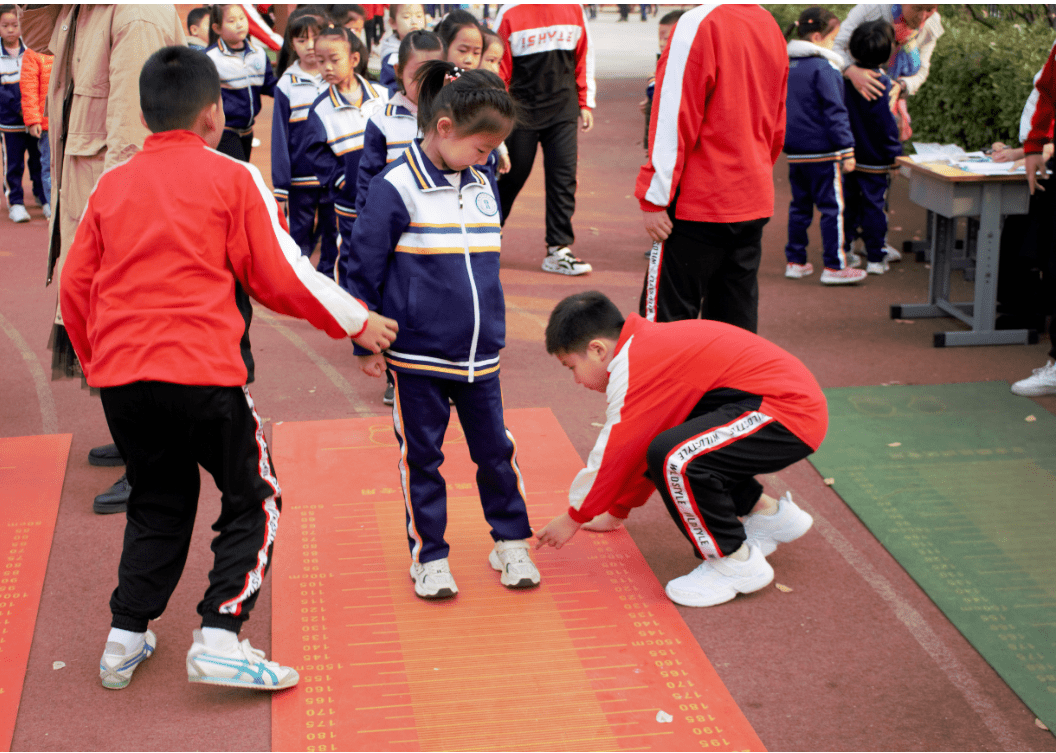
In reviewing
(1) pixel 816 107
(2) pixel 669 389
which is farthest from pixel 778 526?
(1) pixel 816 107

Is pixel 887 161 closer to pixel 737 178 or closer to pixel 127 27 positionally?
pixel 737 178

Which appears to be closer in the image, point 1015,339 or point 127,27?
point 127,27

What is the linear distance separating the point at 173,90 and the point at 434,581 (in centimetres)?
175

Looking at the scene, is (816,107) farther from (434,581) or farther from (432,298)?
(434,581)

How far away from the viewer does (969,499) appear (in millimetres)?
4219

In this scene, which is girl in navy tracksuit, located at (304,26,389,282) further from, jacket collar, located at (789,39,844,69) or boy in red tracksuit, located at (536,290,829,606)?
jacket collar, located at (789,39,844,69)

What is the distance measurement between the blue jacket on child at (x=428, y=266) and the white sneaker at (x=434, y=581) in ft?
2.20

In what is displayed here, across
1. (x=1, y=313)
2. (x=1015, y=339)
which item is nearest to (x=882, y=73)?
(x=1015, y=339)

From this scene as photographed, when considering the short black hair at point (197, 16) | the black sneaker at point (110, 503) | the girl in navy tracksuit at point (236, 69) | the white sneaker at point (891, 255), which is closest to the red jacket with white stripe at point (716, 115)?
the black sneaker at point (110, 503)

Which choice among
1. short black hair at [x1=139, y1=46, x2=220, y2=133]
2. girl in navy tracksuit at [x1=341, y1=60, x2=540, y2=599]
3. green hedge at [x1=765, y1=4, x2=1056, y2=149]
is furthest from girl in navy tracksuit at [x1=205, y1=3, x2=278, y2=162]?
green hedge at [x1=765, y1=4, x2=1056, y2=149]

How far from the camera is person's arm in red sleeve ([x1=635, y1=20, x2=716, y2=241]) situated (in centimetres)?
430

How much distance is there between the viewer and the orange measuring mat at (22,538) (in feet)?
10.4

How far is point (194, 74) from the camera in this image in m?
2.87

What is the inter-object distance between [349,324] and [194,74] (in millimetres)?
801
